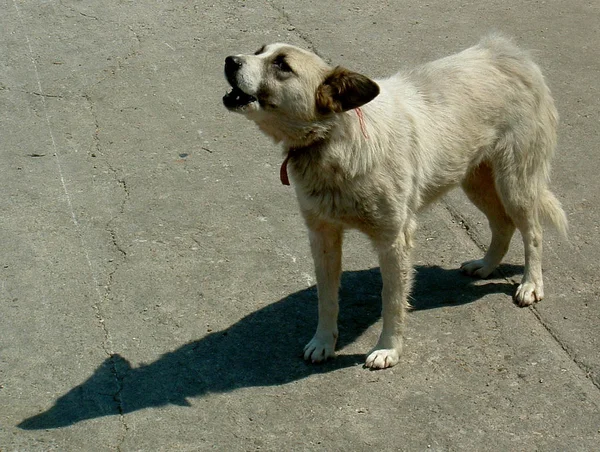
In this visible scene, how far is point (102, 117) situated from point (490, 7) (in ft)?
13.9

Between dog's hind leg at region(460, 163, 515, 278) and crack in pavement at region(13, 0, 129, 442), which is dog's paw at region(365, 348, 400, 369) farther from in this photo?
crack in pavement at region(13, 0, 129, 442)

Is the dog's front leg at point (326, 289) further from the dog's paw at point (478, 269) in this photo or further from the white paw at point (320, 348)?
the dog's paw at point (478, 269)

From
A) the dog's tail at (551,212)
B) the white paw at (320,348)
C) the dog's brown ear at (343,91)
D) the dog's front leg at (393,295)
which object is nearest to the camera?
the dog's brown ear at (343,91)

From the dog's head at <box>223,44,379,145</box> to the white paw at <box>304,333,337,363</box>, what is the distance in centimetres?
126

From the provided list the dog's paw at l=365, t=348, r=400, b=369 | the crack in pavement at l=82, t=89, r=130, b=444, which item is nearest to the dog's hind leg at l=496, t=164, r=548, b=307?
the dog's paw at l=365, t=348, r=400, b=369

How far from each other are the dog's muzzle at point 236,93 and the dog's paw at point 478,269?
85.3 inches

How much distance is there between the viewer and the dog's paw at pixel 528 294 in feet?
19.5

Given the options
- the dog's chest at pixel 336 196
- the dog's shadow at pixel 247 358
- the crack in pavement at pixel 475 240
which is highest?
the dog's chest at pixel 336 196

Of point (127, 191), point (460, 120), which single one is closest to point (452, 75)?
point (460, 120)

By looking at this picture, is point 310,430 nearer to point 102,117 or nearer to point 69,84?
point 102,117

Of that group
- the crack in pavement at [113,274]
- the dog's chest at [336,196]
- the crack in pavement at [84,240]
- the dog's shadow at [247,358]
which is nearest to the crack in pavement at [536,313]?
the dog's shadow at [247,358]

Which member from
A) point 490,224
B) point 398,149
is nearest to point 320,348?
point 398,149

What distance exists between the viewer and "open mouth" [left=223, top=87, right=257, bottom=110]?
4910mm

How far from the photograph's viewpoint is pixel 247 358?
5496mm
